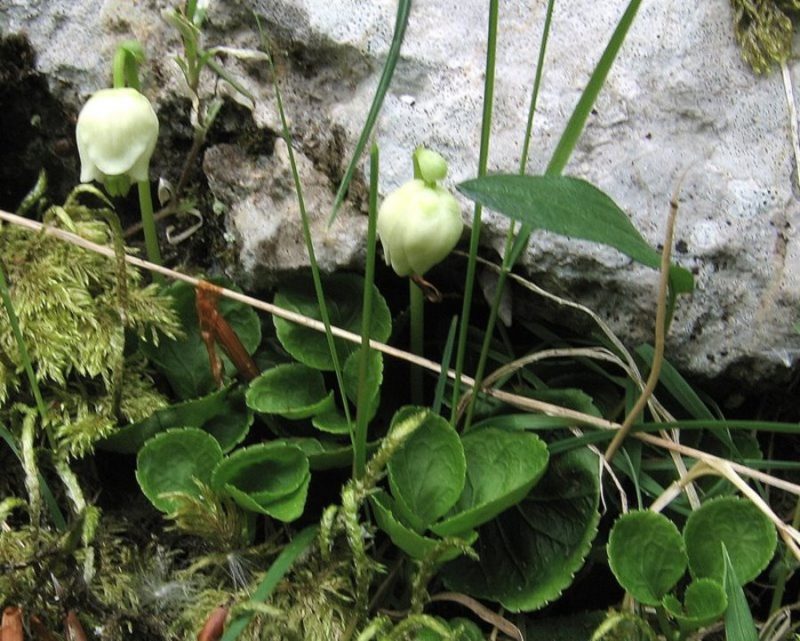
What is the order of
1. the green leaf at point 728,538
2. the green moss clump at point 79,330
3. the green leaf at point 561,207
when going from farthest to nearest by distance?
the green moss clump at point 79,330 < the green leaf at point 728,538 < the green leaf at point 561,207

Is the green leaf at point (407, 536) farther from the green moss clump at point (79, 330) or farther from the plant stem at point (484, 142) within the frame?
the green moss clump at point (79, 330)

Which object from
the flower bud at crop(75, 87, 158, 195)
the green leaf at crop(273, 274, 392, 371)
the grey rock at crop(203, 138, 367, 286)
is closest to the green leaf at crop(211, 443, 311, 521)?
the green leaf at crop(273, 274, 392, 371)

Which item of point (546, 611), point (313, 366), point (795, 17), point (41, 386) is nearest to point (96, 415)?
point (41, 386)

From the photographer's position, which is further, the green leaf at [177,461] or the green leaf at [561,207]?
the green leaf at [177,461]

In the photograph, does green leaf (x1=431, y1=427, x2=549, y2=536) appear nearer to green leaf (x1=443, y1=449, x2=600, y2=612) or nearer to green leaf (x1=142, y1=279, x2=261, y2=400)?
green leaf (x1=443, y1=449, x2=600, y2=612)

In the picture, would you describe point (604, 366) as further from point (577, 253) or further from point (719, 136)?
point (719, 136)

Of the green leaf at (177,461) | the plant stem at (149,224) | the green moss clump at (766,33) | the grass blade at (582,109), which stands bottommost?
the green leaf at (177,461)

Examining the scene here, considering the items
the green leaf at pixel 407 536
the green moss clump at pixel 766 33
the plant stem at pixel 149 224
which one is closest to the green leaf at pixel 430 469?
the green leaf at pixel 407 536
